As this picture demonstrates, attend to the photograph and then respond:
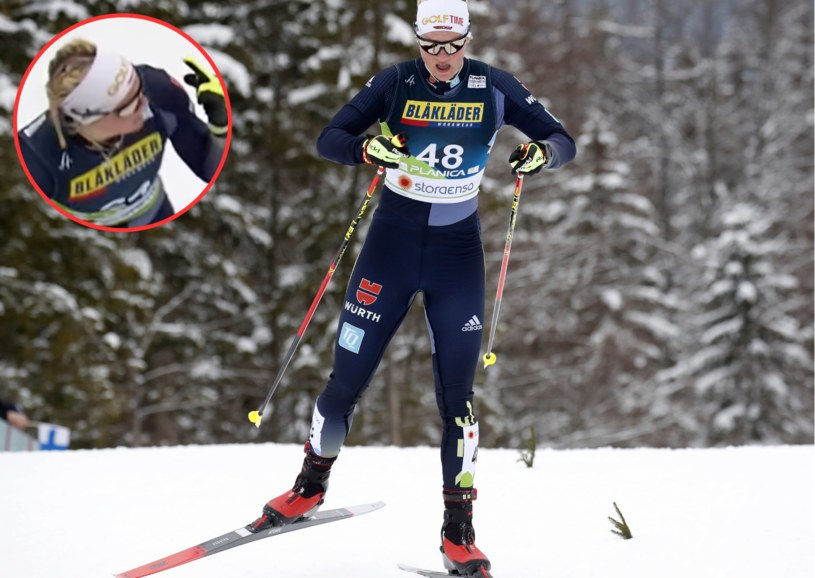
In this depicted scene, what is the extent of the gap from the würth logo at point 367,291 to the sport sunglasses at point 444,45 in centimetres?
106

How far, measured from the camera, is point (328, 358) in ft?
52.0

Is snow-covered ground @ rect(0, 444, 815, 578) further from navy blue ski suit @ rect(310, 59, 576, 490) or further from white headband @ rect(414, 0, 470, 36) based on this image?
white headband @ rect(414, 0, 470, 36)

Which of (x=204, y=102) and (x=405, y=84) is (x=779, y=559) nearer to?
(x=405, y=84)

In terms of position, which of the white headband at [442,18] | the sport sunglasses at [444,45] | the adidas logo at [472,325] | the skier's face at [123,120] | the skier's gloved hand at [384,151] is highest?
the white headband at [442,18]

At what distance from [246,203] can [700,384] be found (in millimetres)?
11333

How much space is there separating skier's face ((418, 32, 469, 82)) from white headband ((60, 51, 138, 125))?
2137 mm

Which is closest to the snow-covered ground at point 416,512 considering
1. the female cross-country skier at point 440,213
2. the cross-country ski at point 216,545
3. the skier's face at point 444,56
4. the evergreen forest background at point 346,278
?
the cross-country ski at point 216,545

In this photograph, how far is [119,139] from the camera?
5152mm

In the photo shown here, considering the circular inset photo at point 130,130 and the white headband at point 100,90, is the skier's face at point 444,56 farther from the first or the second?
the white headband at point 100,90

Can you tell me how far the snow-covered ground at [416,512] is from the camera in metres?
4.05

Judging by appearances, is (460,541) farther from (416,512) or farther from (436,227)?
(436,227)

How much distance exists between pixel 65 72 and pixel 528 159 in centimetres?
306

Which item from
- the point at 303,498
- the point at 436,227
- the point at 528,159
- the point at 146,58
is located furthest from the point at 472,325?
the point at 146,58

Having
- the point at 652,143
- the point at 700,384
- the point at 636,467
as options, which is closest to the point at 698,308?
the point at 700,384
